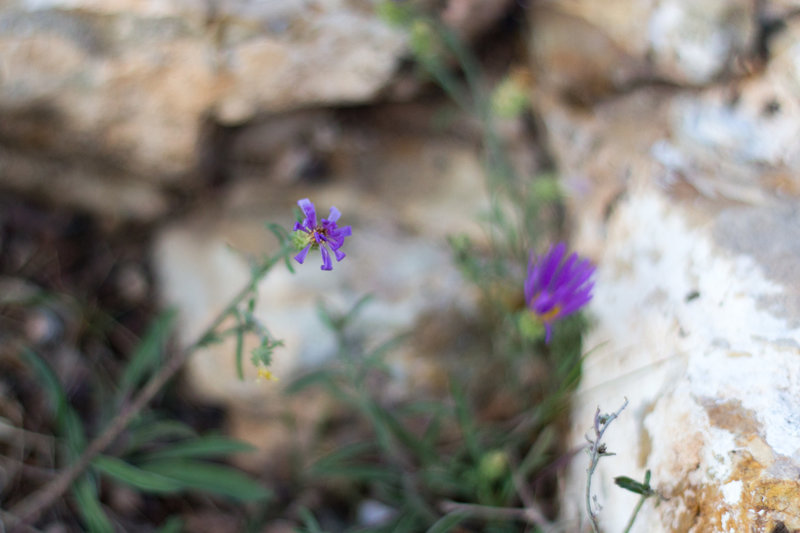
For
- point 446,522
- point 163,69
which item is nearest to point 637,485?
point 446,522

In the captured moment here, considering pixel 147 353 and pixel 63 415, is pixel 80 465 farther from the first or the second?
pixel 147 353

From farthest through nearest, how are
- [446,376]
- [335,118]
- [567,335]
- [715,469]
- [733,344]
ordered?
[335,118] < [446,376] < [567,335] < [733,344] < [715,469]

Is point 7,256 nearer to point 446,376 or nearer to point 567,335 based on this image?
point 446,376

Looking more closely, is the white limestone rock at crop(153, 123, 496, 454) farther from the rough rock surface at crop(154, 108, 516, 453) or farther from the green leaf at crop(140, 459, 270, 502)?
the green leaf at crop(140, 459, 270, 502)

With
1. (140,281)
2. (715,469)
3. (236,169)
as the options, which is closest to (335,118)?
(236,169)

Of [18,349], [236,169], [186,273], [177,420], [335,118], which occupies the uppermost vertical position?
[335,118]

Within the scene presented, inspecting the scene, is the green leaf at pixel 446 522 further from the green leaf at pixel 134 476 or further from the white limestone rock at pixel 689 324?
the green leaf at pixel 134 476

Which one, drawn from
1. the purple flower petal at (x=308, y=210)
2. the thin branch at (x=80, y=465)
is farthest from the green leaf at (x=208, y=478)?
the purple flower petal at (x=308, y=210)
